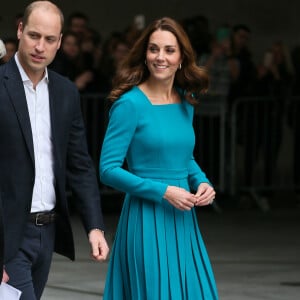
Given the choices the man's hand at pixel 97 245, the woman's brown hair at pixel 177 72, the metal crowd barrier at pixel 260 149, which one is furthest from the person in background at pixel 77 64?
the man's hand at pixel 97 245

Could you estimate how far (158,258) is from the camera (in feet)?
17.7

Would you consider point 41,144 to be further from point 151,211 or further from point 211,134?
point 211,134

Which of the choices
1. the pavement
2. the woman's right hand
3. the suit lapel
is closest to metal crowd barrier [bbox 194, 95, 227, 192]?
the pavement

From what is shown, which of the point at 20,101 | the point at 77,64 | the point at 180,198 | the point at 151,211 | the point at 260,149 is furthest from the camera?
the point at 260,149

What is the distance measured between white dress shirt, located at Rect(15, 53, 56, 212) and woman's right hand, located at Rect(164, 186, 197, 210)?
57cm

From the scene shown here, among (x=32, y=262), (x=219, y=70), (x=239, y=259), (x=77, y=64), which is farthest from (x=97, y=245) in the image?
(x=219, y=70)

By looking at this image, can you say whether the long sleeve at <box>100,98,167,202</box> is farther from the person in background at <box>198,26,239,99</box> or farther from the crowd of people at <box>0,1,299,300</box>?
the person in background at <box>198,26,239,99</box>

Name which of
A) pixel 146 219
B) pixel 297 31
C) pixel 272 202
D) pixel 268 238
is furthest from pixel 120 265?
pixel 297 31

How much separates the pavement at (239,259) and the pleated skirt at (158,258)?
2701 millimetres

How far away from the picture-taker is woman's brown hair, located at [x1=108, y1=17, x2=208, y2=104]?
218 inches

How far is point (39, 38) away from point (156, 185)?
870 millimetres

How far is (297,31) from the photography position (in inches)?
720

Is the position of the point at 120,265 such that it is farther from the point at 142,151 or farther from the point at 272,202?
the point at 272,202

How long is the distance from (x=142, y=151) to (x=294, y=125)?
888cm
